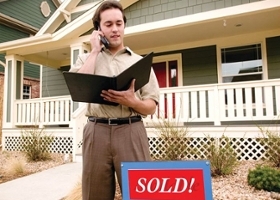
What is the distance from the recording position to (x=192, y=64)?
763 cm

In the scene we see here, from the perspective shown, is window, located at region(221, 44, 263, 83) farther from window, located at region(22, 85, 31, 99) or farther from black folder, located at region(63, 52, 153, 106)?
window, located at region(22, 85, 31, 99)

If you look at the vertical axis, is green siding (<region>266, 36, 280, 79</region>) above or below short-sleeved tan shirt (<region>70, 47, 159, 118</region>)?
above

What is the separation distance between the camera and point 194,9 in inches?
246

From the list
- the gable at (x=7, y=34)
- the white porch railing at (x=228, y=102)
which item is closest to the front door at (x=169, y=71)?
the white porch railing at (x=228, y=102)

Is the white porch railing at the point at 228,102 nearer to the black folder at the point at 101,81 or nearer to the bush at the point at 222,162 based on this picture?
the bush at the point at 222,162

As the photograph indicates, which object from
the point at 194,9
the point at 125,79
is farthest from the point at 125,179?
the point at 194,9

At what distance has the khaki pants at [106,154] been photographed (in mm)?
1455

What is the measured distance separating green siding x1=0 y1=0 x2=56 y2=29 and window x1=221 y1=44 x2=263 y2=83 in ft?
31.9

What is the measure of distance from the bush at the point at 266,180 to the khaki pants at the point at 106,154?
251 cm

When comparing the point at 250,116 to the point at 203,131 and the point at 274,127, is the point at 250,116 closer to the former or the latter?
the point at 274,127

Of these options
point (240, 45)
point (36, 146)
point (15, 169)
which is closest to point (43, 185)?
point (15, 169)

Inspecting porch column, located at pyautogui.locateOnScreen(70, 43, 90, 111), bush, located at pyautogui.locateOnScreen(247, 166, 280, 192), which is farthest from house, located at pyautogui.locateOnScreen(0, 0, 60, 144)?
bush, located at pyautogui.locateOnScreen(247, 166, 280, 192)

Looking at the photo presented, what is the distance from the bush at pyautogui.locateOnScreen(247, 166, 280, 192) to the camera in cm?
332

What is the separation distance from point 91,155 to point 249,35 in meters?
6.56
